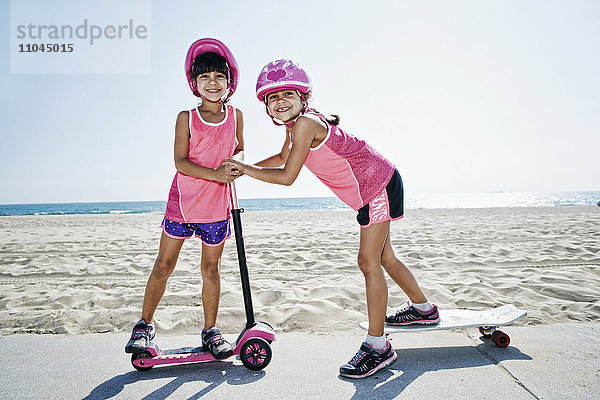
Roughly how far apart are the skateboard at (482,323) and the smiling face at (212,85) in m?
1.88

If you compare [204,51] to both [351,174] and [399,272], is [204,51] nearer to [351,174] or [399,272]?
[351,174]

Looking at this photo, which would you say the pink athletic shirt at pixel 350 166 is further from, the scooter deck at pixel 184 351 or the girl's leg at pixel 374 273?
the scooter deck at pixel 184 351

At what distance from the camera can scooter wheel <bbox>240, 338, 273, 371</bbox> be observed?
7.92 feet

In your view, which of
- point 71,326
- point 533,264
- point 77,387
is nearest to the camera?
point 77,387

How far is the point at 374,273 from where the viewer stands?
8.38 ft

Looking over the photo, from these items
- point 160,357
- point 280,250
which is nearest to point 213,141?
point 160,357

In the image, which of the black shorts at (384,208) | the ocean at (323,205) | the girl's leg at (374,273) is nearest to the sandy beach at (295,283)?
the girl's leg at (374,273)

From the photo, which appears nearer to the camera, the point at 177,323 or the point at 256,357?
the point at 256,357

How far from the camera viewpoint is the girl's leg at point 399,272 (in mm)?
2807

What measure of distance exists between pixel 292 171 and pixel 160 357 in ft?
4.57

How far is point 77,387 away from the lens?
7.22 feet

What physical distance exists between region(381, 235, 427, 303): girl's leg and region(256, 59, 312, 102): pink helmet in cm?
121

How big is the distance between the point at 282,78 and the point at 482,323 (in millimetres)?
2076

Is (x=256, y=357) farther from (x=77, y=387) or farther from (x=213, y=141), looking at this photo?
(x=213, y=141)
